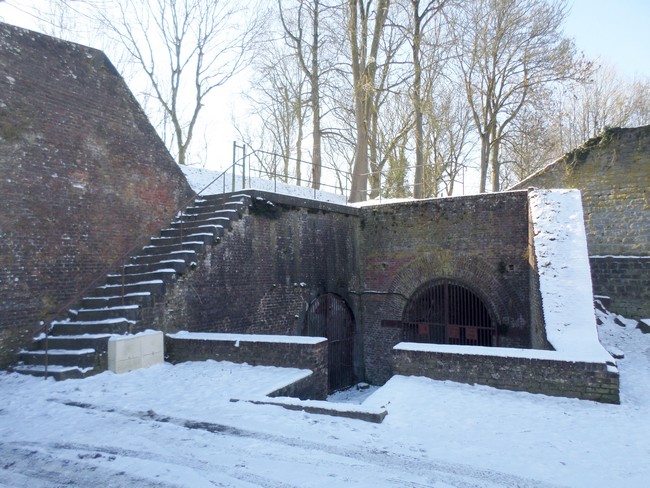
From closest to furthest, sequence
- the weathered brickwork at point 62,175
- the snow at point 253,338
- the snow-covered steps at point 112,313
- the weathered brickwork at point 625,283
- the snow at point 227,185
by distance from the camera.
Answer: the snow at point 253,338 → the weathered brickwork at point 62,175 → the snow-covered steps at point 112,313 → the weathered brickwork at point 625,283 → the snow at point 227,185

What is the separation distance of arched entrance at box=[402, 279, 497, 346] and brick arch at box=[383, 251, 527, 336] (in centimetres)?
20

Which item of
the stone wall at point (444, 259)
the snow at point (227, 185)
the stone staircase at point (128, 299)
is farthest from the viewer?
the snow at point (227, 185)

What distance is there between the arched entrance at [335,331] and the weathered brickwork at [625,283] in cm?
630

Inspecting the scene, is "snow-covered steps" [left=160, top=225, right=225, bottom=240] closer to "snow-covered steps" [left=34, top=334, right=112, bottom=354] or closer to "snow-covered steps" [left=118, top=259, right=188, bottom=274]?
"snow-covered steps" [left=118, top=259, right=188, bottom=274]

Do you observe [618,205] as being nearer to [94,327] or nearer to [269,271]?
[269,271]

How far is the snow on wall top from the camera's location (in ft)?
22.8

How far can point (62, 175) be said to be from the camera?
868 centimetres

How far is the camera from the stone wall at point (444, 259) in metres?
11.3

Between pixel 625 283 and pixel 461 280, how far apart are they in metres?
3.77

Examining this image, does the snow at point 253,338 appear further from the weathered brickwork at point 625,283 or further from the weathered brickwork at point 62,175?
the weathered brickwork at point 625,283

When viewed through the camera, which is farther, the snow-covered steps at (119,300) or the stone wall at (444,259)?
the stone wall at (444,259)

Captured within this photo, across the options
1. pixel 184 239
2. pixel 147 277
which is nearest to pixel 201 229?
pixel 184 239

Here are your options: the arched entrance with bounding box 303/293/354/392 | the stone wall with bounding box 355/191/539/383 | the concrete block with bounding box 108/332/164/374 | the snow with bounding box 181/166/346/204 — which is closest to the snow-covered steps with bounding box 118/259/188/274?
the concrete block with bounding box 108/332/164/374

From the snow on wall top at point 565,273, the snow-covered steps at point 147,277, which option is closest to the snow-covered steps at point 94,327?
the snow-covered steps at point 147,277
